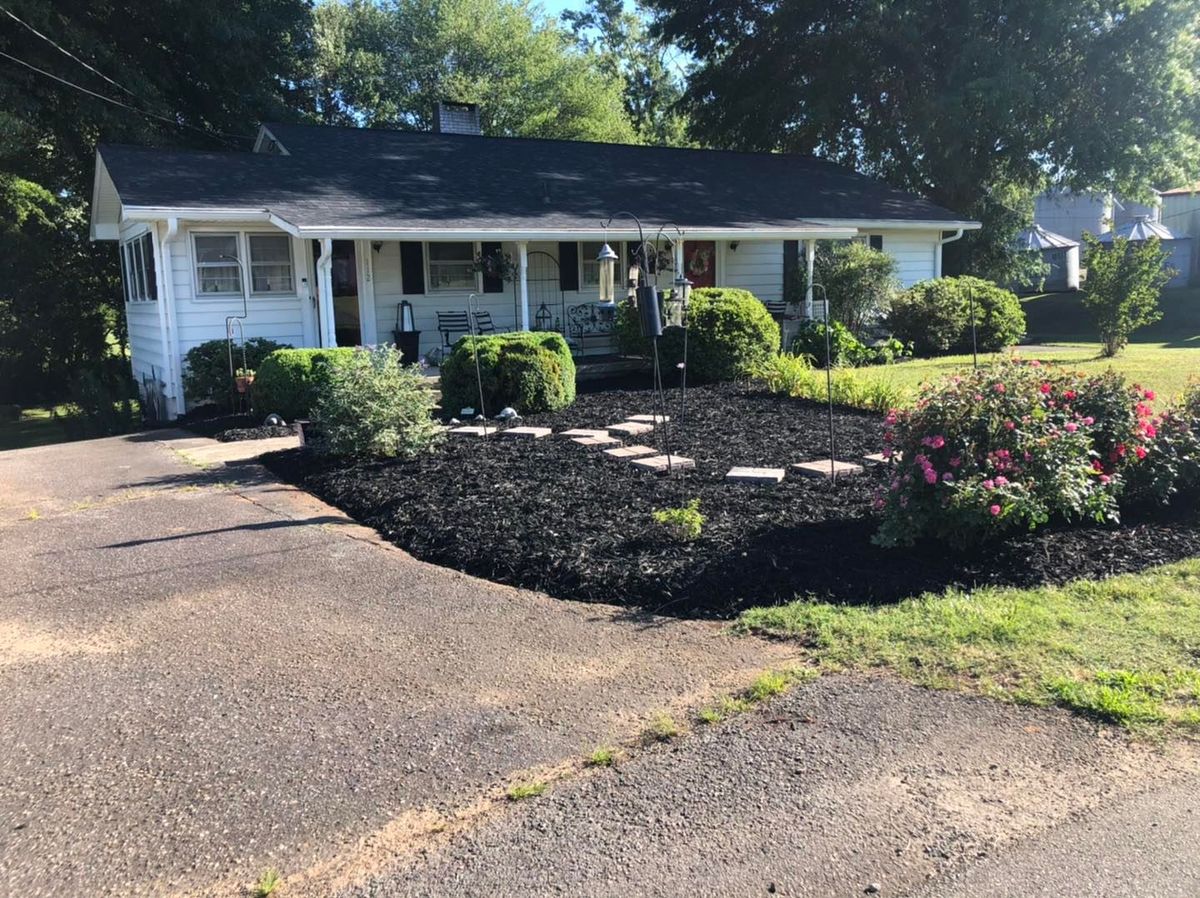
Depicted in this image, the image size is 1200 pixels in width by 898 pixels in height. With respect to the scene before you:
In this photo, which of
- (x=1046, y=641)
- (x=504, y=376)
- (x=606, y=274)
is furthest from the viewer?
(x=504, y=376)

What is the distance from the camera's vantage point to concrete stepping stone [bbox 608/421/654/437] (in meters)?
9.88

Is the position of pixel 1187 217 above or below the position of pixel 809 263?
above

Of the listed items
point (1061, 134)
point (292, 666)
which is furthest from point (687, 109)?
point (292, 666)

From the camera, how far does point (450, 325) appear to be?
16641mm

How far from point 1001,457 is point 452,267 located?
Result: 13.1 meters

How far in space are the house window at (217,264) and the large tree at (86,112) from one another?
7.73m

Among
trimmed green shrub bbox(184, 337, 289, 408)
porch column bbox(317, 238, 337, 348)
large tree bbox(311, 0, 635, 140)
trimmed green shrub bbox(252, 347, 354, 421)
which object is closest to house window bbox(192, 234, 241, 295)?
trimmed green shrub bbox(184, 337, 289, 408)

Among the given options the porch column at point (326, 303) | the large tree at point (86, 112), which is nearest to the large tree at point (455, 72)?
the large tree at point (86, 112)

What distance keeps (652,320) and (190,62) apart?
19.6m

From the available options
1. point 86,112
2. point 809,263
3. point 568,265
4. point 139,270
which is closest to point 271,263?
point 139,270

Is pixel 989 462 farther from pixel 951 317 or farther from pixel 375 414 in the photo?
pixel 951 317

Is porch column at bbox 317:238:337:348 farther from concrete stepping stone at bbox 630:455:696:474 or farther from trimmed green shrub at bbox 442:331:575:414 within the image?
concrete stepping stone at bbox 630:455:696:474

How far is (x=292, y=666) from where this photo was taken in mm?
4285

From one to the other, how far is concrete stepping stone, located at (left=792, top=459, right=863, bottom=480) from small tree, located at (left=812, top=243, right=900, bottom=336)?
1057cm
